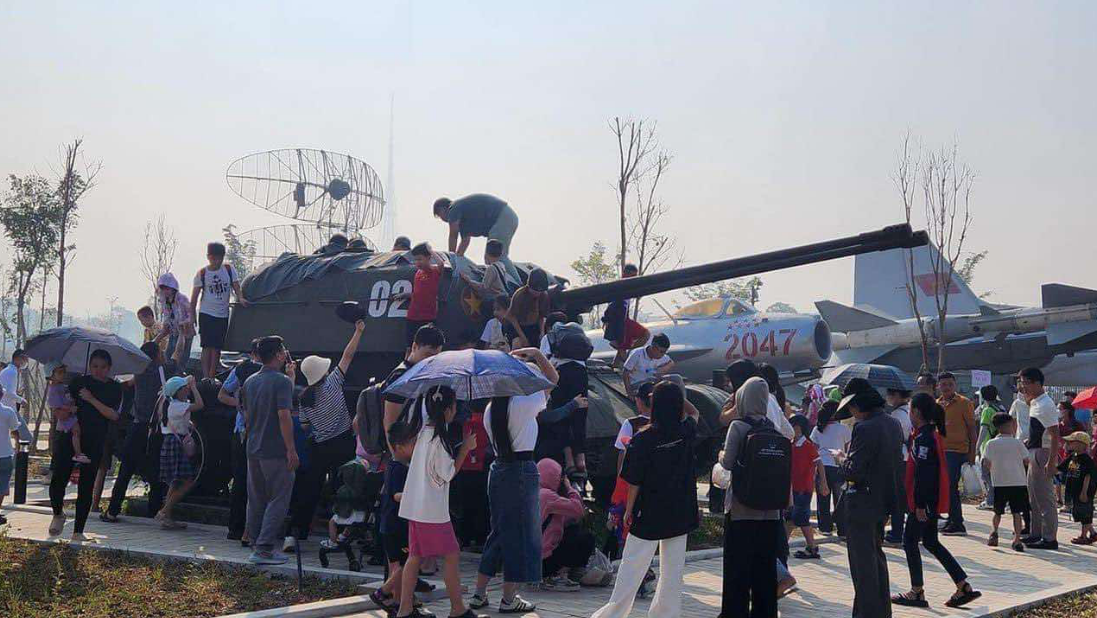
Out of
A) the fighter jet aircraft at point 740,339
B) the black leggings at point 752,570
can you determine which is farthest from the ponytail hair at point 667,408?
the fighter jet aircraft at point 740,339

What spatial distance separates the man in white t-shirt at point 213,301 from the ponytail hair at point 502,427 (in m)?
5.92

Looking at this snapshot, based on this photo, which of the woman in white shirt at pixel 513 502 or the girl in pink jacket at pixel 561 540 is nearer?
the woman in white shirt at pixel 513 502

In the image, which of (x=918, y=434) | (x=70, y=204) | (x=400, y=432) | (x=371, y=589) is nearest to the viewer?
(x=400, y=432)

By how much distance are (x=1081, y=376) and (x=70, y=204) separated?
28.4 metres

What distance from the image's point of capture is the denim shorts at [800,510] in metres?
10.2

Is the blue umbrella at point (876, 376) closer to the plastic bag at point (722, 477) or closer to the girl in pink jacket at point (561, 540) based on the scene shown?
the girl in pink jacket at point (561, 540)

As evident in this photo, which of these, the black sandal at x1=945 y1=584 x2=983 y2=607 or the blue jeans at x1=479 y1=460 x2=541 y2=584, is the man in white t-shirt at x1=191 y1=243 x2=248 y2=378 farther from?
the black sandal at x1=945 y1=584 x2=983 y2=607

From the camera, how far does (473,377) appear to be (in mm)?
6910

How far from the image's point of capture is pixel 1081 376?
3334cm

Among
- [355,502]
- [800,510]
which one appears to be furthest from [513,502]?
[800,510]

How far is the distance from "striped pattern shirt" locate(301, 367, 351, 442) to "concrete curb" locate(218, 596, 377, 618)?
2.47 meters

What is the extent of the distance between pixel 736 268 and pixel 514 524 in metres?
4.62

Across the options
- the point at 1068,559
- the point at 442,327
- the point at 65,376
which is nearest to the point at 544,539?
the point at 442,327

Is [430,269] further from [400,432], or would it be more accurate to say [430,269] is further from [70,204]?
[70,204]
